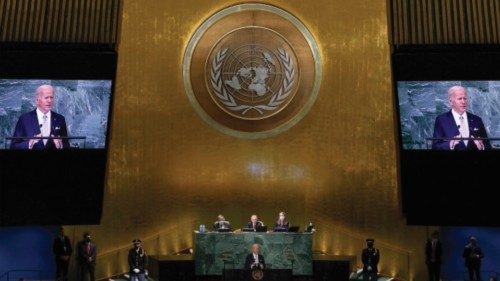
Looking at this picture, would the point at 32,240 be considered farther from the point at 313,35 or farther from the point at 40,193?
the point at 313,35

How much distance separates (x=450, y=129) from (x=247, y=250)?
4.22 metres

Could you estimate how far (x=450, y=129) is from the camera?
1090 cm

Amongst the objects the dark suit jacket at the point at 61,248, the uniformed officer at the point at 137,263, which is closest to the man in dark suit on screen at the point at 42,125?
the dark suit jacket at the point at 61,248

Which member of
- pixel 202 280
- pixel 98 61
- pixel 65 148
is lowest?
pixel 202 280

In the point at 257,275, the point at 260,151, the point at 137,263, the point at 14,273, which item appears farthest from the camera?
the point at 260,151

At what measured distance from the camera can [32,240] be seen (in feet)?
36.2

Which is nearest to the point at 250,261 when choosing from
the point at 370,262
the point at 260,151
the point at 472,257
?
the point at 370,262

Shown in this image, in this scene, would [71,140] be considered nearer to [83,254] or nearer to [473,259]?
[83,254]

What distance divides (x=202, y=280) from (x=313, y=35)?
509 centimetres

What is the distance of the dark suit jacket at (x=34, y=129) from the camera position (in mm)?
10781

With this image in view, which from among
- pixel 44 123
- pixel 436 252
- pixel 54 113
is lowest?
pixel 436 252

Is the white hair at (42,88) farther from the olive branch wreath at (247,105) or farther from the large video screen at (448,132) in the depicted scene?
the large video screen at (448,132)

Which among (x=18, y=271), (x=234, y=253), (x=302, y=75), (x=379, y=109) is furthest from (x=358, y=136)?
(x=18, y=271)

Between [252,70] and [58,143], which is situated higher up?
[252,70]
